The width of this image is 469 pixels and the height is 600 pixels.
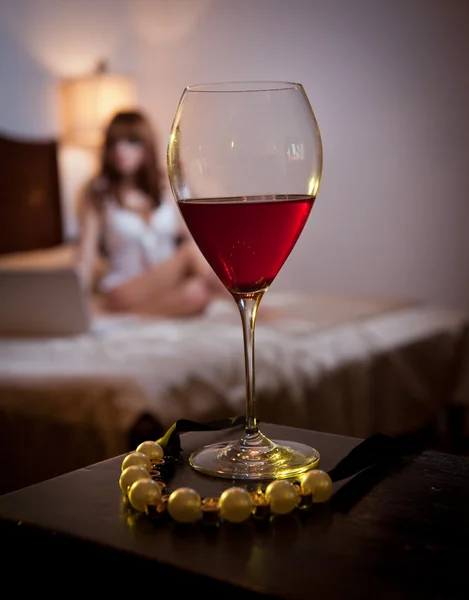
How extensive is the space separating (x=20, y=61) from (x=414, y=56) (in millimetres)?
1946

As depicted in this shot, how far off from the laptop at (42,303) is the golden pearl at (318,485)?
1920mm

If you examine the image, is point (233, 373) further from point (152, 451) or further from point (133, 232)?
point (133, 232)

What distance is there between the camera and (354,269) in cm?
467

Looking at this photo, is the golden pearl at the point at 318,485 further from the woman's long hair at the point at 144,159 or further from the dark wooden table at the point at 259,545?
the woman's long hair at the point at 144,159

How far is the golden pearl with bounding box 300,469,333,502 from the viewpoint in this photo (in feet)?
2.05

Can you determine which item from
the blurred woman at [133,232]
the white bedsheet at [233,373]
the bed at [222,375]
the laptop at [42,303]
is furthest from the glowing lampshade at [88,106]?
the laptop at [42,303]

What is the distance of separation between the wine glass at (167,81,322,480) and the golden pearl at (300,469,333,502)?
58 millimetres

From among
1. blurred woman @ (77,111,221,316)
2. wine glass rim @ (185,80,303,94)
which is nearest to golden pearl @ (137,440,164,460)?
wine glass rim @ (185,80,303,94)

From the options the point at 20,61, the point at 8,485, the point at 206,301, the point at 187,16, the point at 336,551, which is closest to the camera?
the point at 336,551

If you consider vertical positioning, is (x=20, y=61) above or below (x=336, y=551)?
above

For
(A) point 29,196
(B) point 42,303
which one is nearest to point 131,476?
(B) point 42,303

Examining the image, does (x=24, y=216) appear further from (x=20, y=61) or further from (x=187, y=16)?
(x=187, y=16)

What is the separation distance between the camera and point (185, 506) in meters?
0.59

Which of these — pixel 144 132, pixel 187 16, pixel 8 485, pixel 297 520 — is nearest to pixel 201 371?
pixel 8 485
